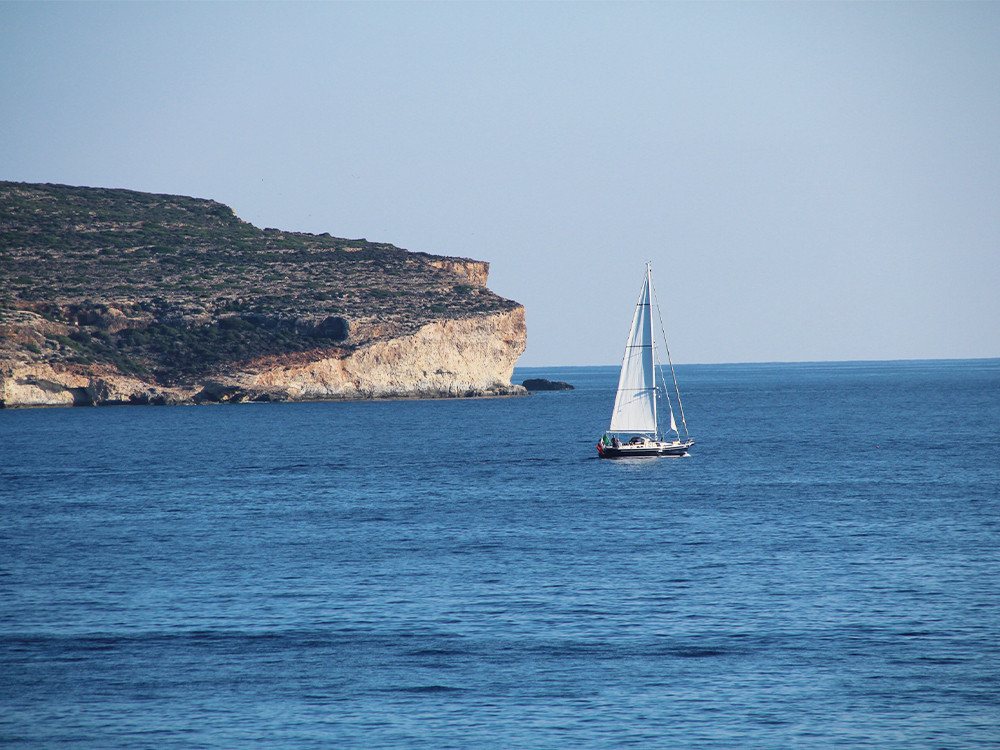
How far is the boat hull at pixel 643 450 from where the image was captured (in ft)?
194

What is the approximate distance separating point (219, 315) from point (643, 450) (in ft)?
248

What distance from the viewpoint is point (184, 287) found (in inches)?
5059

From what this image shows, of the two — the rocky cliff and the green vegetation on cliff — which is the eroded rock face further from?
the green vegetation on cliff

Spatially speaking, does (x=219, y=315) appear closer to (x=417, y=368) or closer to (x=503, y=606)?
(x=417, y=368)

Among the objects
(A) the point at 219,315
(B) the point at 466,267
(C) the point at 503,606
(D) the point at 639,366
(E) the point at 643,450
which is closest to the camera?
(C) the point at 503,606

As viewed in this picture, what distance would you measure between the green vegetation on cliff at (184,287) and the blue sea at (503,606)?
2366 inches

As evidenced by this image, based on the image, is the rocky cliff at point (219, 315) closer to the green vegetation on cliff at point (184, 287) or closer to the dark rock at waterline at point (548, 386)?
the green vegetation on cliff at point (184, 287)

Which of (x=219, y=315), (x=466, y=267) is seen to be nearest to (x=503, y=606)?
(x=219, y=315)

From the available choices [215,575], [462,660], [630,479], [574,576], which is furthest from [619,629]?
[630,479]

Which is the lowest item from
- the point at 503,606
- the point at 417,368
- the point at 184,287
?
the point at 503,606

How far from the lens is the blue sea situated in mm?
18453

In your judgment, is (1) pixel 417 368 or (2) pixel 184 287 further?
(2) pixel 184 287

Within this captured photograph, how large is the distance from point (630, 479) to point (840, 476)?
33.1 ft

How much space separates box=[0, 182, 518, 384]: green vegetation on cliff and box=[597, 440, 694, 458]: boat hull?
6622cm
